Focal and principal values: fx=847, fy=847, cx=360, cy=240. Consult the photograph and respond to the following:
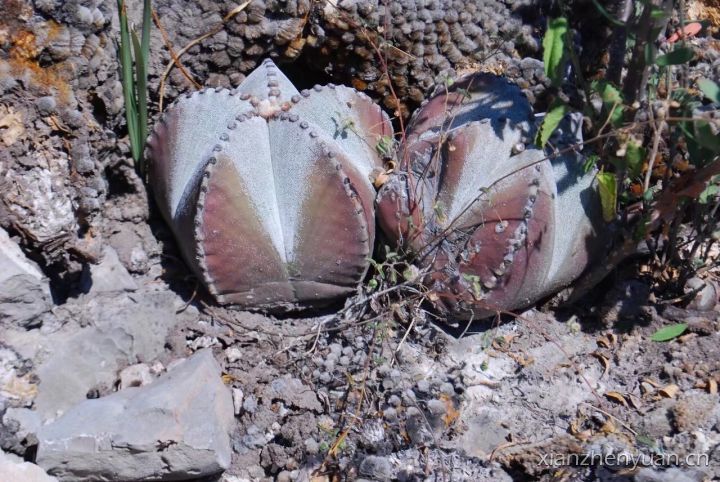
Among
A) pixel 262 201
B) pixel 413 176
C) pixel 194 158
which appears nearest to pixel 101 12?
pixel 194 158

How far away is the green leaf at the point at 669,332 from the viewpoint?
2125 mm

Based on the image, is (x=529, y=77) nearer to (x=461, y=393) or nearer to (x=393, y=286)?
(x=393, y=286)

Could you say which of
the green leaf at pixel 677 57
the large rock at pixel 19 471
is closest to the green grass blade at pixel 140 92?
the large rock at pixel 19 471

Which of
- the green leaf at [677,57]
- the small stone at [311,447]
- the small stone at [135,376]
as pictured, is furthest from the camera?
the small stone at [135,376]

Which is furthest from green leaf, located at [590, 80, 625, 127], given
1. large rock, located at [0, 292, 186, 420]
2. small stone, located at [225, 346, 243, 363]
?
large rock, located at [0, 292, 186, 420]

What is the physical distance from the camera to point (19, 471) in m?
1.79

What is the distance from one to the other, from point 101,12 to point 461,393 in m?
1.30

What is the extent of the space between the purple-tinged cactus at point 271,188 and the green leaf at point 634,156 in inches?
24.8

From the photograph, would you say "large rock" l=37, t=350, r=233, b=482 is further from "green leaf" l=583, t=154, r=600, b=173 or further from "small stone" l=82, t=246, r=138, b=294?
"green leaf" l=583, t=154, r=600, b=173

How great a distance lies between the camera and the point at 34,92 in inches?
79.7

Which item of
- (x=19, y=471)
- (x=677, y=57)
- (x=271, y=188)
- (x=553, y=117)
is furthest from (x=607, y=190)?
(x=19, y=471)

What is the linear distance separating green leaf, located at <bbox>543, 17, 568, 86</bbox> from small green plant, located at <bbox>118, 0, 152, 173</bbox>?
100 cm

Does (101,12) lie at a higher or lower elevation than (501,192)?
higher

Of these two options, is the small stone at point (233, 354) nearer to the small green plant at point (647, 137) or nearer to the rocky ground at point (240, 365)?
the rocky ground at point (240, 365)
